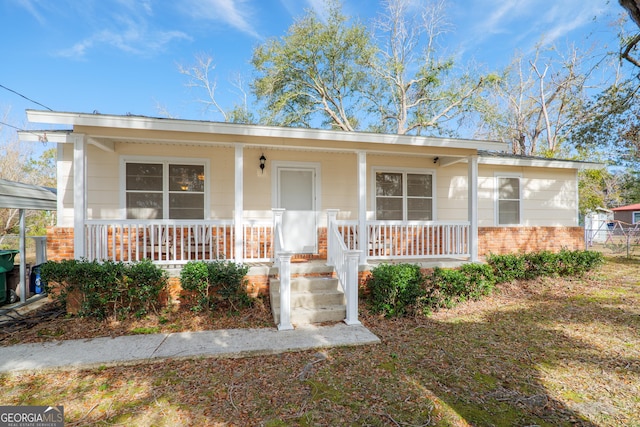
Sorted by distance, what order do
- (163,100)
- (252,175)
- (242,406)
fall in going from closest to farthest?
(242,406) → (252,175) → (163,100)

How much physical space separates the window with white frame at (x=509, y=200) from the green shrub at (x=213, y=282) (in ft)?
24.9

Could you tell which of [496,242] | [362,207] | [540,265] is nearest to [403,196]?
[362,207]

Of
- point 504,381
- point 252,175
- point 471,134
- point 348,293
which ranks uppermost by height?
point 471,134

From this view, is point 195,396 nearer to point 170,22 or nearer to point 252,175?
point 252,175

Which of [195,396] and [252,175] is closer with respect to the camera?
[195,396]

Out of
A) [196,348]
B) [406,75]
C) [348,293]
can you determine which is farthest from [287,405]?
[406,75]

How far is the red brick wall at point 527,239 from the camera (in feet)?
24.2

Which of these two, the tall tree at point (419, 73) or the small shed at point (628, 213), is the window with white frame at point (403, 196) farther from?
the small shed at point (628, 213)

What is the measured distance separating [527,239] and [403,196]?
331 centimetres

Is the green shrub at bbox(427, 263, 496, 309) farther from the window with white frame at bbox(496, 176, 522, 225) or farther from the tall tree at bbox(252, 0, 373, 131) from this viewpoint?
the tall tree at bbox(252, 0, 373, 131)

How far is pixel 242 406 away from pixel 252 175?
5.27m

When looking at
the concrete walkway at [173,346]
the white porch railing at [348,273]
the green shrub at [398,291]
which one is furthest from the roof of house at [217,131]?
the concrete walkway at [173,346]

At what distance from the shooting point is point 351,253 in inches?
190

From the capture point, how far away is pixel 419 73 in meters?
17.3
